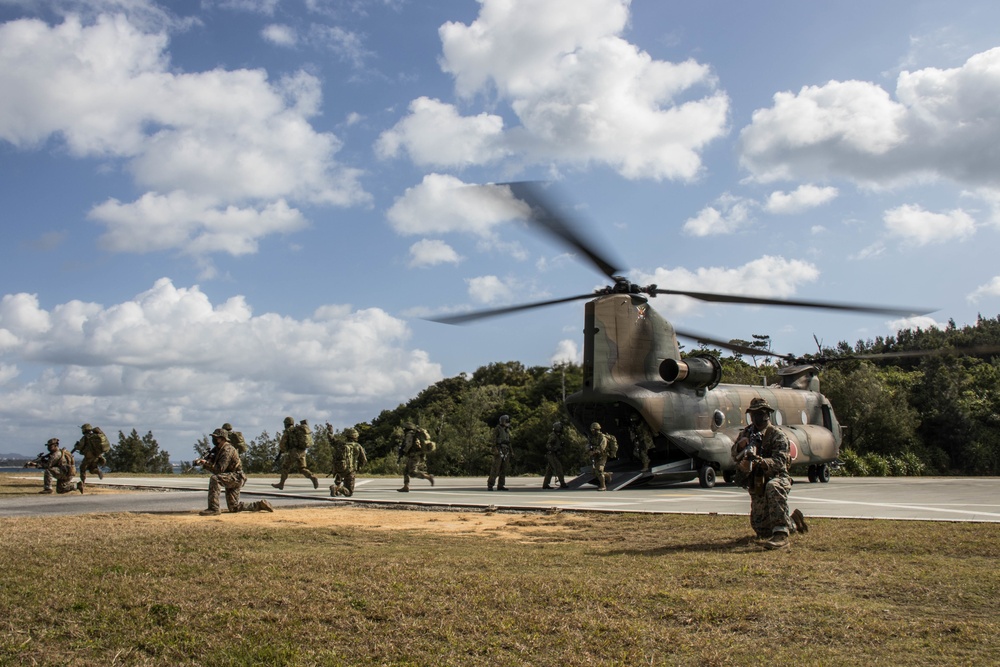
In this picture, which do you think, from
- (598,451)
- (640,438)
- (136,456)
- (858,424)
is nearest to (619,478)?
(598,451)

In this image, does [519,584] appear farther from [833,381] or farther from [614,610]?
[833,381]

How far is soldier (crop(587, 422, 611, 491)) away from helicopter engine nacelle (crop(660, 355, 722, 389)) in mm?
2663

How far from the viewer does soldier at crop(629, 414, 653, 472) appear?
2019 centimetres

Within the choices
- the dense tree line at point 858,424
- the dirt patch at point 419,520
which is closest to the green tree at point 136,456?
the dense tree line at point 858,424

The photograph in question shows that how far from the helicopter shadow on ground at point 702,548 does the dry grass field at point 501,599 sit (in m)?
0.04

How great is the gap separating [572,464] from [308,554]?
36344 millimetres

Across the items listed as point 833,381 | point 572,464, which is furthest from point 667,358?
point 833,381

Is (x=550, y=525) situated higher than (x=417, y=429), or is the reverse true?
(x=417, y=429)

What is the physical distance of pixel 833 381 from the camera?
150ft

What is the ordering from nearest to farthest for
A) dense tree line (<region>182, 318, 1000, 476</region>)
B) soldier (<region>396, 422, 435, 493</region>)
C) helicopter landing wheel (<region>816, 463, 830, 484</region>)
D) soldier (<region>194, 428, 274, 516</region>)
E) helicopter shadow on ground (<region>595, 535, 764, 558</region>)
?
helicopter shadow on ground (<region>595, 535, 764, 558</region>), soldier (<region>194, 428, 274, 516</region>), soldier (<region>396, 422, 435, 493</region>), helicopter landing wheel (<region>816, 463, 830, 484</region>), dense tree line (<region>182, 318, 1000, 476</region>)

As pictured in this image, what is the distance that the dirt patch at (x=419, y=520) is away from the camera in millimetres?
10438

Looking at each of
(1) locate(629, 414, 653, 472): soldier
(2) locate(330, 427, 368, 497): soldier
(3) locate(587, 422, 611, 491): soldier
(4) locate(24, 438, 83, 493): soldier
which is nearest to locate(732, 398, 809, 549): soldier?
(3) locate(587, 422, 611, 491): soldier

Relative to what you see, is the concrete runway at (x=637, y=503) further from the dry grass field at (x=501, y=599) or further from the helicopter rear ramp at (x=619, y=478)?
the dry grass field at (x=501, y=599)

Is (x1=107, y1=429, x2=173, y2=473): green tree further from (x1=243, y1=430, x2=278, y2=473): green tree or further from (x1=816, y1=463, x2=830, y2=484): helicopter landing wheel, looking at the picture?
(x1=816, y1=463, x2=830, y2=484): helicopter landing wheel
